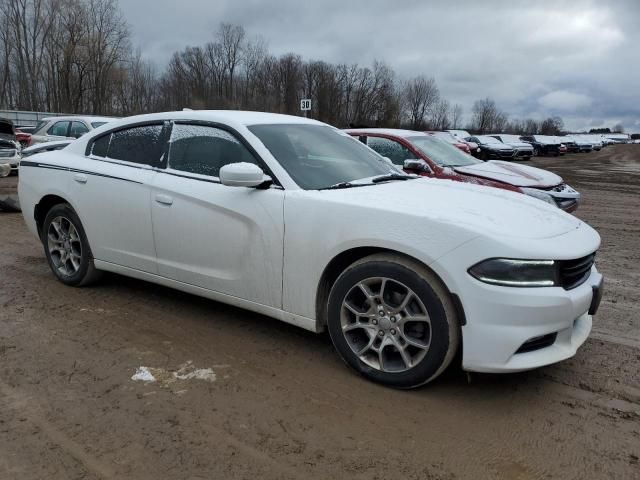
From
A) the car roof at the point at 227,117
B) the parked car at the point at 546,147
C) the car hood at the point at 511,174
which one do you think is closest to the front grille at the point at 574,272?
the car roof at the point at 227,117

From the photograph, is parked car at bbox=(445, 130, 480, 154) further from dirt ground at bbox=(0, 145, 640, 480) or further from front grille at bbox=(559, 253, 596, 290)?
front grille at bbox=(559, 253, 596, 290)

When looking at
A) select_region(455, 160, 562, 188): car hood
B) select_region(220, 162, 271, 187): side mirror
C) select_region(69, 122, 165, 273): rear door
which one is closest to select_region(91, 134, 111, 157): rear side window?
select_region(69, 122, 165, 273): rear door

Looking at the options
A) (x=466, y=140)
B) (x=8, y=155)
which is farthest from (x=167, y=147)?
(x=466, y=140)

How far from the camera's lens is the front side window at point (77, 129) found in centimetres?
1336

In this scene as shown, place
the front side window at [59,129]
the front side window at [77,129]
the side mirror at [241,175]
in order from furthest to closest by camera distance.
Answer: the front side window at [59,129] → the front side window at [77,129] → the side mirror at [241,175]

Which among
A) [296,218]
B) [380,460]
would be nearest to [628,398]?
[380,460]

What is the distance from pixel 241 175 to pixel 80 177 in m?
1.99

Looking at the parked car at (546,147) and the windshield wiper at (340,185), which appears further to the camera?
the parked car at (546,147)

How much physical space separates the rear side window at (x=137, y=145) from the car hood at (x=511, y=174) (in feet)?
14.9

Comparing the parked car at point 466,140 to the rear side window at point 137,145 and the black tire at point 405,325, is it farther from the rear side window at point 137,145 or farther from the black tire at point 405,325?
the black tire at point 405,325

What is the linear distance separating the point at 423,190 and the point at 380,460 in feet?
6.11

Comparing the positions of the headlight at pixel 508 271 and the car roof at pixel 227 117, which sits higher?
the car roof at pixel 227 117

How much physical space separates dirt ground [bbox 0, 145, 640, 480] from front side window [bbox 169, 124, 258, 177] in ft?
3.94

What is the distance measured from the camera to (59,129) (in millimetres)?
13945
